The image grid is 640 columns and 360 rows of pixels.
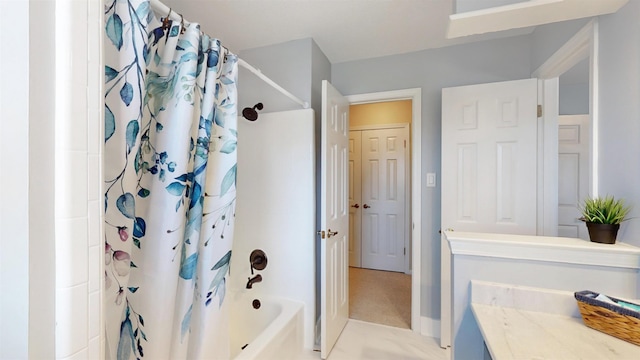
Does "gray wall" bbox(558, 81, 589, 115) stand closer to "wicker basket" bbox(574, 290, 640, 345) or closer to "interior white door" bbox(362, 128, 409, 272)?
"interior white door" bbox(362, 128, 409, 272)

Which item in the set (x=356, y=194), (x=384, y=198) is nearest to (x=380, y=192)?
(x=384, y=198)

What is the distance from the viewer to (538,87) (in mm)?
1808

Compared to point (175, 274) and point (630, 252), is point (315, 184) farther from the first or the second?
point (630, 252)

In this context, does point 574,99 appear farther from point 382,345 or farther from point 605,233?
point 382,345

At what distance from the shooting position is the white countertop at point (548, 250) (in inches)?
37.5

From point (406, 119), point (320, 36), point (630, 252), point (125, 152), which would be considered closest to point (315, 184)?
point (320, 36)

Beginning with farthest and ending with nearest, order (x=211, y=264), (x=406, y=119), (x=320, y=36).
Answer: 1. (x=406, y=119)
2. (x=320, y=36)
3. (x=211, y=264)

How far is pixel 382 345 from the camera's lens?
200cm

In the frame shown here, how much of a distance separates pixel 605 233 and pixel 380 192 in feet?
8.94

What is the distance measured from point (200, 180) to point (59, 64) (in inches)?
20.1

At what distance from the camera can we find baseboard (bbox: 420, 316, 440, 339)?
2.13m

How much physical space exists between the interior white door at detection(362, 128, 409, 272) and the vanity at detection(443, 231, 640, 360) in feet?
8.39

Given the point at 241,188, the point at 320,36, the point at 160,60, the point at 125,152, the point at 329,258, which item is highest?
the point at 320,36

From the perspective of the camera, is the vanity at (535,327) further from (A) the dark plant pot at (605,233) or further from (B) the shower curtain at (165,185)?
(B) the shower curtain at (165,185)
